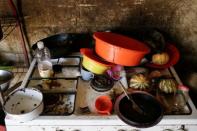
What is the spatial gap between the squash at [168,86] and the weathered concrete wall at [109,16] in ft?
1.62

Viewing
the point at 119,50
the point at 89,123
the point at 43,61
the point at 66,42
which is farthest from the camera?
the point at 66,42

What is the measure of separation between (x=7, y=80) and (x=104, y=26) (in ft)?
2.50

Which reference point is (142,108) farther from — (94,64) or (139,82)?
(94,64)

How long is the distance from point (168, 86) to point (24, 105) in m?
0.77

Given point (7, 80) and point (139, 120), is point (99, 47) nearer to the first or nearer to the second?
point (139, 120)

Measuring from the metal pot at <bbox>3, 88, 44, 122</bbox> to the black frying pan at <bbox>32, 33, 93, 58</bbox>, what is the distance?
1.14 ft

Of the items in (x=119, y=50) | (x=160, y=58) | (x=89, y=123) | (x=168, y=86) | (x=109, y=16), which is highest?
(x=109, y=16)

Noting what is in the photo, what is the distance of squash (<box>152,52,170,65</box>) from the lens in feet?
4.84

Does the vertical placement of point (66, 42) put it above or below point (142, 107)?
above

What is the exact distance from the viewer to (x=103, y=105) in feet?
4.03

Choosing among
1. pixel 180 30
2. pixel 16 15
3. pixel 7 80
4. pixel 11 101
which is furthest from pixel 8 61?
pixel 180 30

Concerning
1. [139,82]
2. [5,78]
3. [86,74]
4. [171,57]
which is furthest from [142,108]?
[5,78]

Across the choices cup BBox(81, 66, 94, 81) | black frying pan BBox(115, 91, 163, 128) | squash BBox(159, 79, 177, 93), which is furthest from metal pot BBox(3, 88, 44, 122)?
squash BBox(159, 79, 177, 93)

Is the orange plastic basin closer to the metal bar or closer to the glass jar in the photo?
the glass jar
